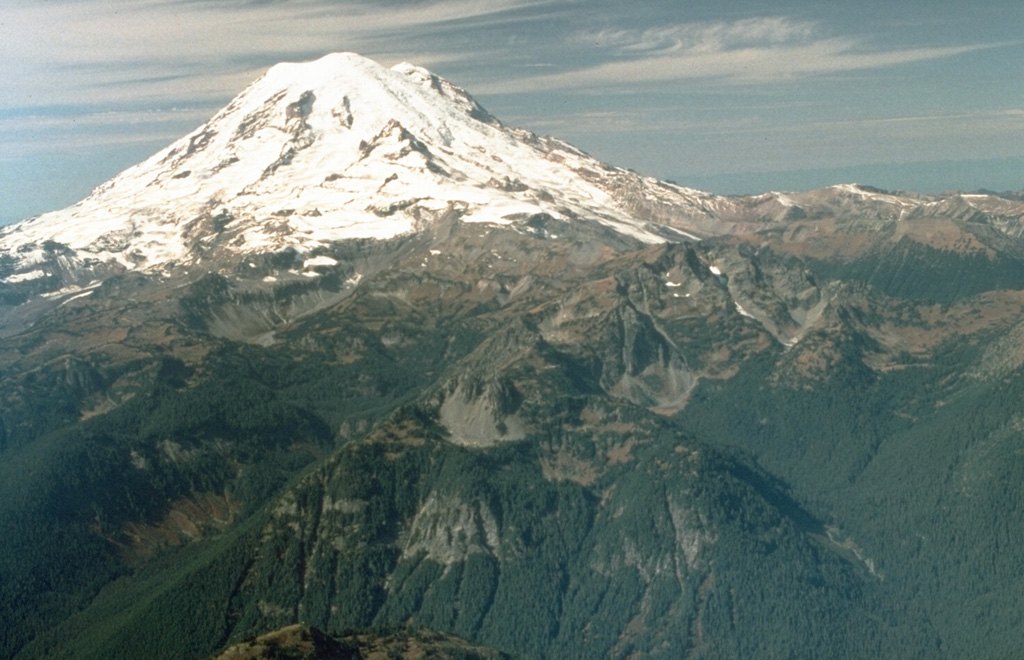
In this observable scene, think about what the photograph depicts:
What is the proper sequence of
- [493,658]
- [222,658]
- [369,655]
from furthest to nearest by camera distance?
[493,658] < [369,655] < [222,658]

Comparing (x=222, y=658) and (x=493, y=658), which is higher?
(x=222, y=658)

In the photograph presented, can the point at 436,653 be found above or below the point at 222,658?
below

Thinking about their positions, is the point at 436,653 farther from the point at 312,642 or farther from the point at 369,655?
the point at 312,642

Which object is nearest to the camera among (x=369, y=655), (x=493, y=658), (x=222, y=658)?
(x=222, y=658)

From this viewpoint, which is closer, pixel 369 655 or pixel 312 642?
pixel 312 642

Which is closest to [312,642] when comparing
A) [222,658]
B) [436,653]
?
[222,658]

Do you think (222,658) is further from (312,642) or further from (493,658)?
(493,658)

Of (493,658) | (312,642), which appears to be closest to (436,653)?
(493,658)

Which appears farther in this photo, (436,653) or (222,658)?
(436,653)

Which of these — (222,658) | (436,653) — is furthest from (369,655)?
(222,658)
